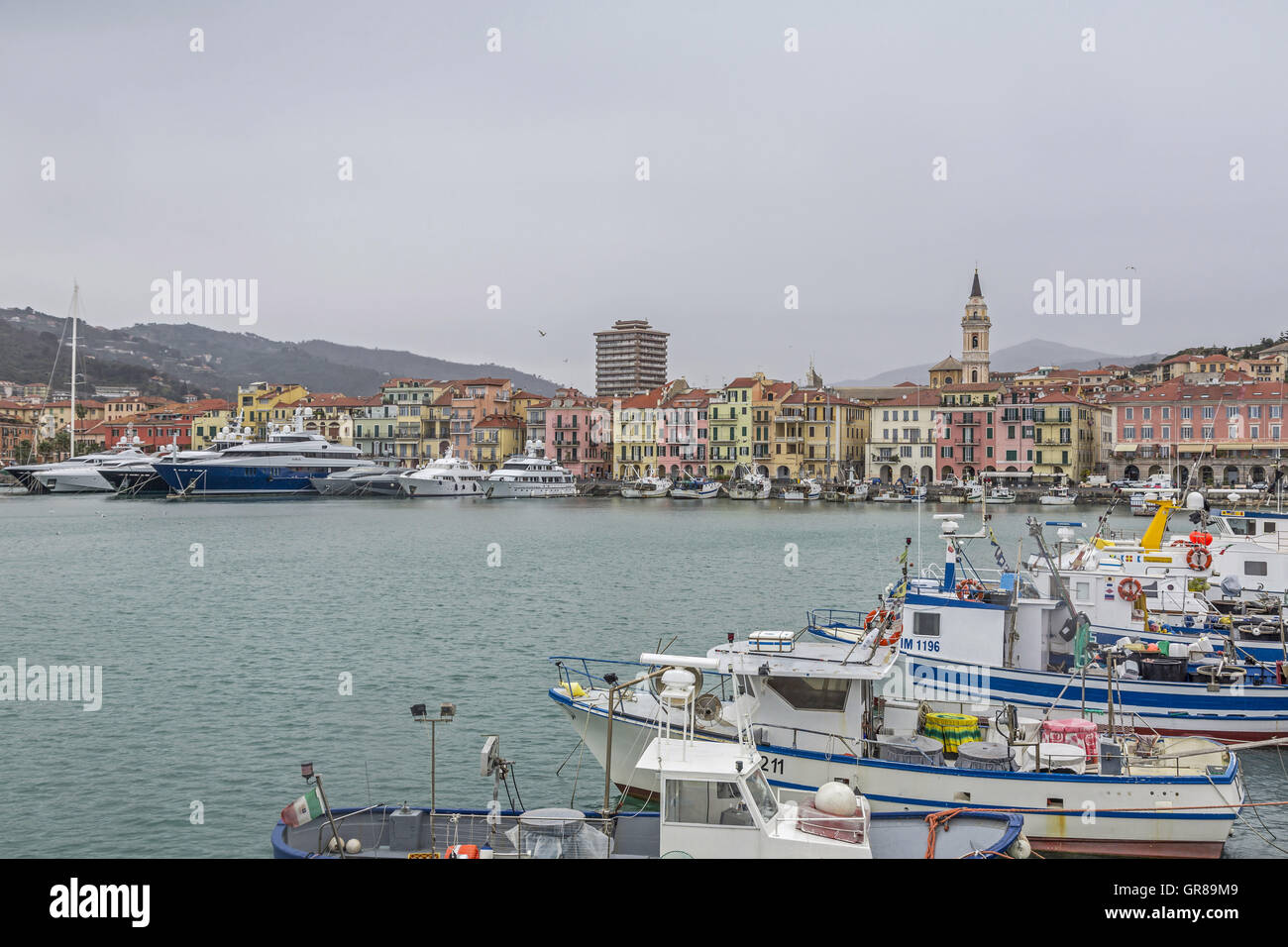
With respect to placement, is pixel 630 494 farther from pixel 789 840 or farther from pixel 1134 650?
pixel 789 840

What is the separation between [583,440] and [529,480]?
51.4 ft

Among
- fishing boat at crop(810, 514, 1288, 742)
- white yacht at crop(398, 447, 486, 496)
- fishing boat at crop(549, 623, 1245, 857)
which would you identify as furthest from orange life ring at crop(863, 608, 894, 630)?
white yacht at crop(398, 447, 486, 496)

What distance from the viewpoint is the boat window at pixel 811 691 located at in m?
13.3

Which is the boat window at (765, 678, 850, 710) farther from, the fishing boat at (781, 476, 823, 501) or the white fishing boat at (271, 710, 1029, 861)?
the fishing boat at (781, 476, 823, 501)

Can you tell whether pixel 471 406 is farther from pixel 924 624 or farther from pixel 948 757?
pixel 948 757

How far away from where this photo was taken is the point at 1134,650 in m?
17.7

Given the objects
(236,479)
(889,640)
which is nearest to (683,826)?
(889,640)

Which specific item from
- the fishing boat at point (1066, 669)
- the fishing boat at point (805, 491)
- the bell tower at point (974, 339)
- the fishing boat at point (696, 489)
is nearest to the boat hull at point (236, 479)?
the fishing boat at point (696, 489)

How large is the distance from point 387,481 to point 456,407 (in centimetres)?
2150

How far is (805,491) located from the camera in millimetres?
99375

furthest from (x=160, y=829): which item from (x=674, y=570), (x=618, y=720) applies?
(x=674, y=570)

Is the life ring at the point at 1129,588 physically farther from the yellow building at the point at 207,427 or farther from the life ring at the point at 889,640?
the yellow building at the point at 207,427

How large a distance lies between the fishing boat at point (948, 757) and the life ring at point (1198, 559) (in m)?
9.35
